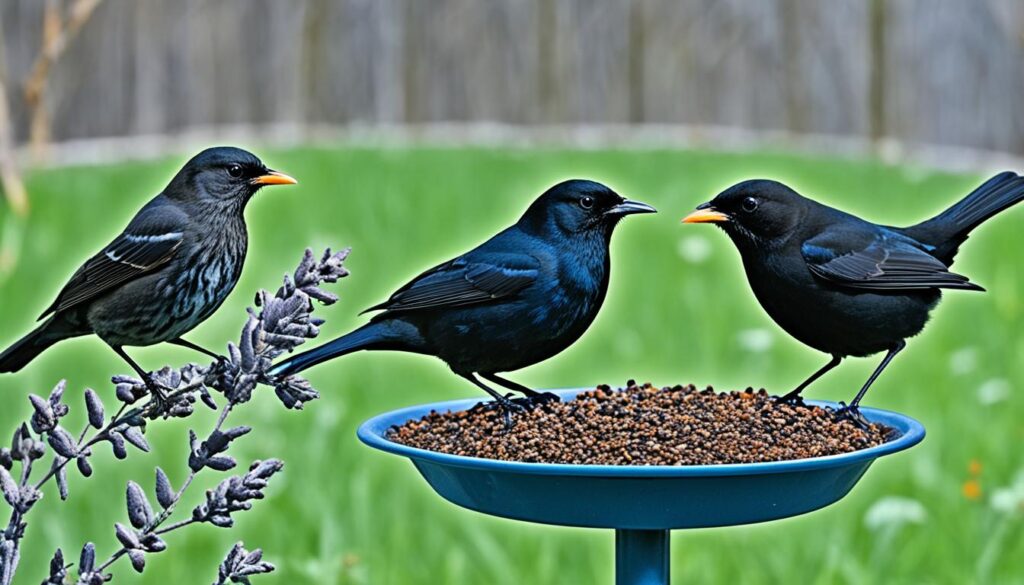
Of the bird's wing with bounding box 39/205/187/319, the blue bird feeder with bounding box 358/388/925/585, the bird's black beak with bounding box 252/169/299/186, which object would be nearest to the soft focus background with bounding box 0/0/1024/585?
the bird's wing with bounding box 39/205/187/319

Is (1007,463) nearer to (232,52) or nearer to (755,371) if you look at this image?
(755,371)

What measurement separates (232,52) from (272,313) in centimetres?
973

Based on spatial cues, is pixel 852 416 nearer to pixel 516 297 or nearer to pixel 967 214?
pixel 967 214

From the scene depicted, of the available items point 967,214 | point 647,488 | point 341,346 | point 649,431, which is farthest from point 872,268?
point 341,346

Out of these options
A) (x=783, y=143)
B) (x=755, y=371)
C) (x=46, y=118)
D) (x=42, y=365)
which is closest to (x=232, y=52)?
(x=46, y=118)

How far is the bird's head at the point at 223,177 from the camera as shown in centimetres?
215

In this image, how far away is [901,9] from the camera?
461 inches

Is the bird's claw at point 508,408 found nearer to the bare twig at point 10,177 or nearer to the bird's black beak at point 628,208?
the bird's black beak at point 628,208

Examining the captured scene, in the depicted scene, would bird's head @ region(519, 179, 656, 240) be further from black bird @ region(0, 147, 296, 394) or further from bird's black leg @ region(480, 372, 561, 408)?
black bird @ region(0, 147, 296, 394)

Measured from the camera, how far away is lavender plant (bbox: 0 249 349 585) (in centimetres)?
186

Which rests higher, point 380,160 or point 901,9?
point 901,9

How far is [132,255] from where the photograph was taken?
2.18 metres

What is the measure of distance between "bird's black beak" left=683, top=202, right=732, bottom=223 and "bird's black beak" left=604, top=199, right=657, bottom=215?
0.25ft

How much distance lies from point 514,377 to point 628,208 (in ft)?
2.55
